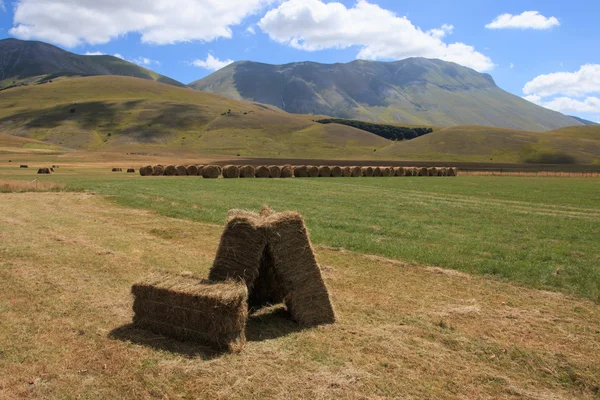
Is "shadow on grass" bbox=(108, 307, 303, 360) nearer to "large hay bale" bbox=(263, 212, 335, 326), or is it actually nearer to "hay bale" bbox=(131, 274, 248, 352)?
"hay bale" bbox=(131, 274, 248, 352)

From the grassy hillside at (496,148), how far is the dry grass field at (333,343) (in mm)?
127103

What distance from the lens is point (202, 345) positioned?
24.9 feet

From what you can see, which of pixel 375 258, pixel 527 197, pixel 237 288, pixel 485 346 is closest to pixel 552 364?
pixel 485 346

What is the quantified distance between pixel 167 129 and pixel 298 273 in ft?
529

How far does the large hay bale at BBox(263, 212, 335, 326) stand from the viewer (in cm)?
865

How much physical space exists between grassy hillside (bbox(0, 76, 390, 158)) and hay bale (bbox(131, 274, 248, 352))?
121508 mm

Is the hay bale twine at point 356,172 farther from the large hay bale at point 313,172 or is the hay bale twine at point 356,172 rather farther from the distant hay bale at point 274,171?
the distant hay bale at point 274,171

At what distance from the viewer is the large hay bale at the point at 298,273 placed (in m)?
8.65

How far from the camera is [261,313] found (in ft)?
30.8

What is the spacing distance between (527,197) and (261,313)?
3203 centimetres

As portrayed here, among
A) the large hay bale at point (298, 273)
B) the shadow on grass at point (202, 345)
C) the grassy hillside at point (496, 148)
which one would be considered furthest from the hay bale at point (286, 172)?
the grassy hillside at point (496, 148)

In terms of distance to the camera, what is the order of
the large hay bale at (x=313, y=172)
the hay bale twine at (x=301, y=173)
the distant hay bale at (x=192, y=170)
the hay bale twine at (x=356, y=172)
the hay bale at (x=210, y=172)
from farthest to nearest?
1. the hay bale twine at (x=356, y=172)
2. the large hay bale at (x=313, y=172)
3. the hay bale twine at (x=301, y=173)
4. the distant hay bale at (x=192, y=170)
5. the hay bale at (x=210, y=172)

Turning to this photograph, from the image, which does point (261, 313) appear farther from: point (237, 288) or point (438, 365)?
point (438, 365)

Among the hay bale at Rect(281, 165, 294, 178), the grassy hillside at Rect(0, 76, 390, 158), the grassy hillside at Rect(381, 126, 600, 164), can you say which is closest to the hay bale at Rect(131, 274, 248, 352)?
the hay bale at Rect(281, 165, 294, 178)
